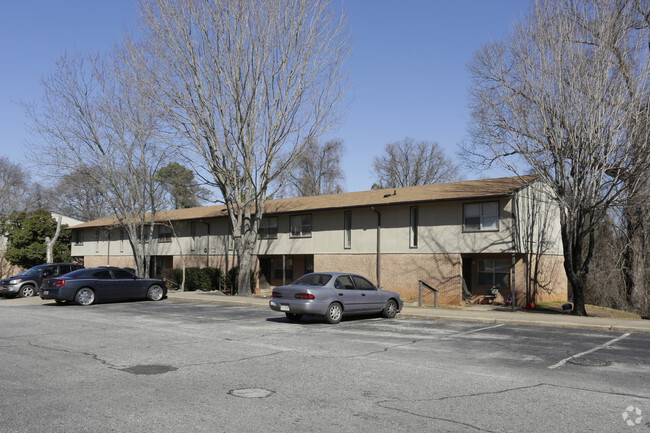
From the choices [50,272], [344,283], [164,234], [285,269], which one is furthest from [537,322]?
[164,234]

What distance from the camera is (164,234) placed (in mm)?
41938

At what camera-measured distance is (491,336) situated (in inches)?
523

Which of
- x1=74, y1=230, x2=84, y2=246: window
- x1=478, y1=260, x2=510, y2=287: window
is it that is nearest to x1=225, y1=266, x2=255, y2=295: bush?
x1=478, y1=260, x2=510, y2=287: window

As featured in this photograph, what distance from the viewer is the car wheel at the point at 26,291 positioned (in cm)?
2645

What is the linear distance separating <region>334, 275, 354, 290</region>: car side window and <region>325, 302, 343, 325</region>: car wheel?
0.54 metres

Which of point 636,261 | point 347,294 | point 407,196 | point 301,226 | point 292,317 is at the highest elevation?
point 407,196

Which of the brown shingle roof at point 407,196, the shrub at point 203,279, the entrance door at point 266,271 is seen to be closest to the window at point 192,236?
the brown shingle roof at point 407,196

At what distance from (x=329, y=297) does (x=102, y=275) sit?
11.4 meters

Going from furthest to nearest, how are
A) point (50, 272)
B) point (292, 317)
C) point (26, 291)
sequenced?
point (50, 272)
point (26, 291)
point (292, 317)

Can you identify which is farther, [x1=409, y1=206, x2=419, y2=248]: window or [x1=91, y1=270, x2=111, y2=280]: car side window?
[x1=409, y1=206, x2=419, y2=248]: window

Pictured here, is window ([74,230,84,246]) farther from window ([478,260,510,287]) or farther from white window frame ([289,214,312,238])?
window ([478,260,510,287])

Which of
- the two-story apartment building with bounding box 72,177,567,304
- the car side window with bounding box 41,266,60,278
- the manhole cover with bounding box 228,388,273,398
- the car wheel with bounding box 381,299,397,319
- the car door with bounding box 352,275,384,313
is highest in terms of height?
the two-story apartment building with bounding box 72,177,567,304

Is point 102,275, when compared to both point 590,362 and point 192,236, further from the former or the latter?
point 590,362

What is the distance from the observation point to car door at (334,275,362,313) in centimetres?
1550
